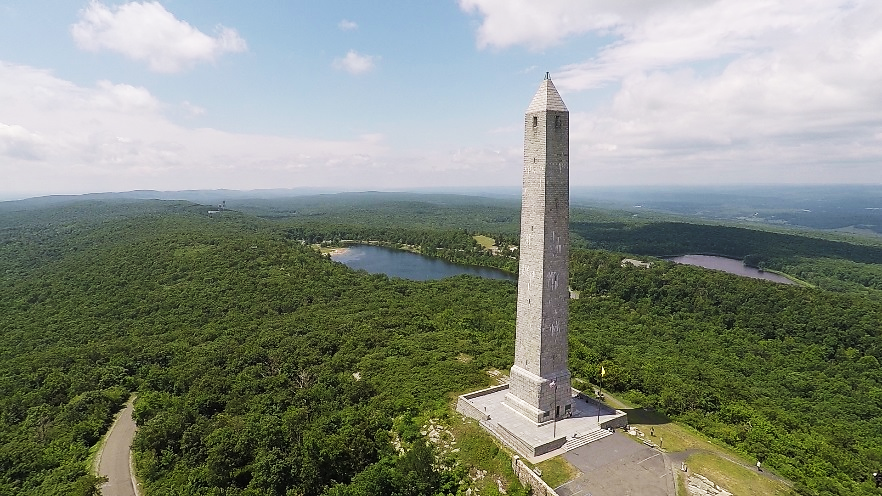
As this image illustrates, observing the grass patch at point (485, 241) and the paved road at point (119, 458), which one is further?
the grass patch at point (485, 241)

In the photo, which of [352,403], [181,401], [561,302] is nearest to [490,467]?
[561,302]

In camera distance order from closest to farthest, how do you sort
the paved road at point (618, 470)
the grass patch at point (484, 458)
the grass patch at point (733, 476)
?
the paved road at point (618, 470) → the grass patch at point (733, 476) → the grass patch at point (484, 458)

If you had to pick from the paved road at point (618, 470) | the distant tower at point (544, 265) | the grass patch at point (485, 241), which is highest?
the distant tower at point (544, 265)

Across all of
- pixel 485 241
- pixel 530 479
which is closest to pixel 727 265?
pixel 485 241

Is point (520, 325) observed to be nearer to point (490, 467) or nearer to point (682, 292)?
point (490, 467)

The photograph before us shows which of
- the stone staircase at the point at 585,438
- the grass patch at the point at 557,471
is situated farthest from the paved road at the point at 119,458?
the stone staircase at the point at 585,438

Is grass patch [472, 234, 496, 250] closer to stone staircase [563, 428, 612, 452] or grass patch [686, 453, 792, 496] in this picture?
stone staircase [563, 428, 612, 452]

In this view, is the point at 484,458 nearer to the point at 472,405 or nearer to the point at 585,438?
the point at 472,405

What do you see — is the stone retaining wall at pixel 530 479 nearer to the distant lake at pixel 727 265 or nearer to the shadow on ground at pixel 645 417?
the shadow on ground at pixel 645 417

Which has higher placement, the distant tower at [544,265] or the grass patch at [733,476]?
the distant tower at [544,265]
